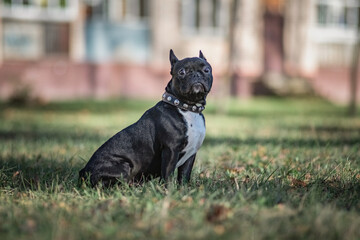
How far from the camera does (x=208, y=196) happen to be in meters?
3.62

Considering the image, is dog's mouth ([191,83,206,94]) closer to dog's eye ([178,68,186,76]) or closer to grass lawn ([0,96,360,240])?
dog's eye ([178,68,186,76])

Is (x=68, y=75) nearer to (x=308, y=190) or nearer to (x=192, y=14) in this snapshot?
(x=192, y=14)

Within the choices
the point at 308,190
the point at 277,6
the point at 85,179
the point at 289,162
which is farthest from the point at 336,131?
the point at 277,6

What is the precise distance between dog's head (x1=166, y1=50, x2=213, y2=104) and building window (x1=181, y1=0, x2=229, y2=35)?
1545cm

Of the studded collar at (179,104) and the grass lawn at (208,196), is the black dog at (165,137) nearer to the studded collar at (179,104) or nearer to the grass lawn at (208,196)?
the studded collar at (179,104)

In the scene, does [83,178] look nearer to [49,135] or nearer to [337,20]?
[49,135]

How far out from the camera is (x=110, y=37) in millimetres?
18297

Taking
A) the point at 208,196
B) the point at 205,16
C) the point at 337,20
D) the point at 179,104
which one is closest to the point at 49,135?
the point at 179,104

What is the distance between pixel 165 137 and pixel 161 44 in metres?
15.1

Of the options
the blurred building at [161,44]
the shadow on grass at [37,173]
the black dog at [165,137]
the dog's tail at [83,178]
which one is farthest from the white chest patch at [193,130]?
the blurred building at [161,44]

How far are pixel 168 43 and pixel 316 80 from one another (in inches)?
254

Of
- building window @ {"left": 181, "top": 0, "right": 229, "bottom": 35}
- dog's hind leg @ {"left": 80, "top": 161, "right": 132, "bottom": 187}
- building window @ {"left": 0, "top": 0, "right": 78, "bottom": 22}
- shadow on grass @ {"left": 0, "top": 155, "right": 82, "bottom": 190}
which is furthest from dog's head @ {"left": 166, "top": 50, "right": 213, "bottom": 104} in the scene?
building window @ {"left": 181, "top": 0, "right": 229, "bottom": 35}

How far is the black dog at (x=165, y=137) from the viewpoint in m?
3.87

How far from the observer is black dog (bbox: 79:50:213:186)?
3.87m
